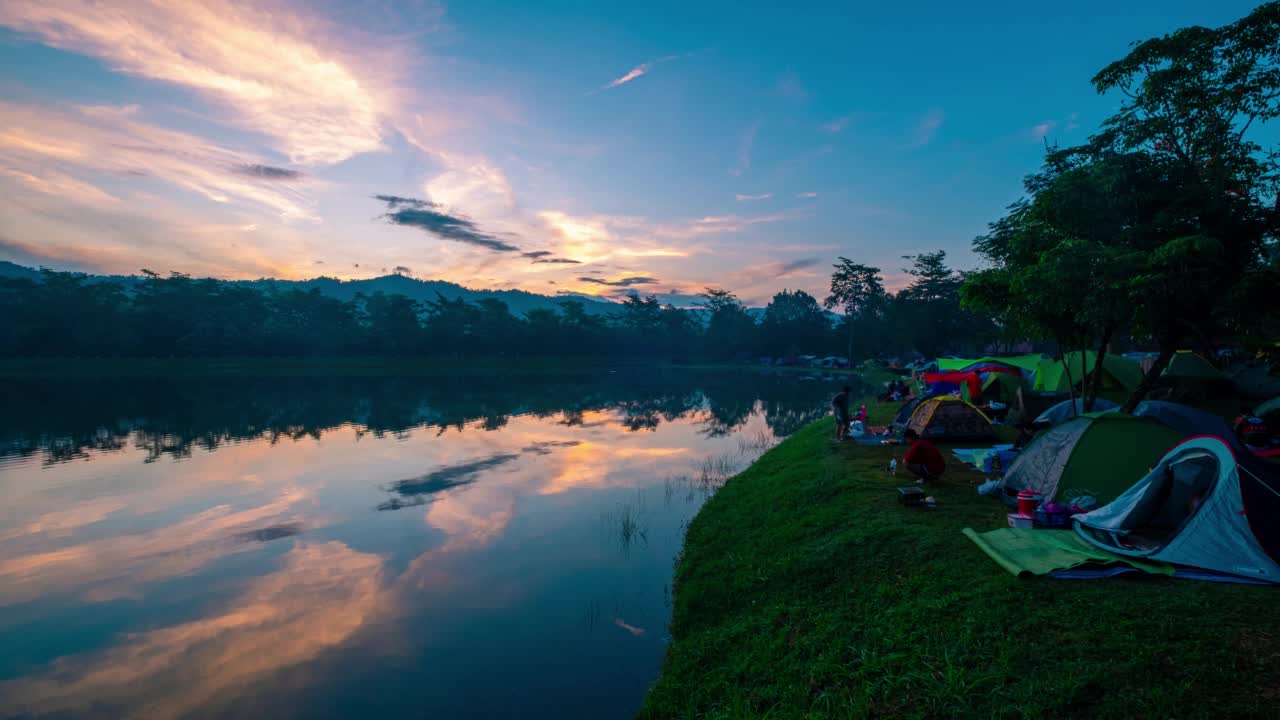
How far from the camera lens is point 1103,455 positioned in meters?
9.58

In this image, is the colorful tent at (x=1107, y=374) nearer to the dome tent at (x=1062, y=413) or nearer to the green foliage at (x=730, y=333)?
the dome tent at (x=1062, y=413)

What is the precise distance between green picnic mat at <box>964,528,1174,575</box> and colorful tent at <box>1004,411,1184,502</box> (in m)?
1.67

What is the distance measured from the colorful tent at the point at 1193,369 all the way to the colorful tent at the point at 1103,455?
57.7ft

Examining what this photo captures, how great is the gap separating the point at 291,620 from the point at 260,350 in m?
82.3

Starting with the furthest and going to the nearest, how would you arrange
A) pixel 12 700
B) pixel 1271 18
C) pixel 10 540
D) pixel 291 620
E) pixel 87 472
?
pixel 87 472 < pixel 10 540 < pixel 1271 18 < pixel 291 620 < pixel 12 700

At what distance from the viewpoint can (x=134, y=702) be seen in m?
7.12

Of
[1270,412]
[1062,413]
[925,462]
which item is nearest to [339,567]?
[925,462]

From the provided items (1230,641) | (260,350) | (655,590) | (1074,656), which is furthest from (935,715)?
(260,350)

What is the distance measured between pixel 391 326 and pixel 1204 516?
9195cm

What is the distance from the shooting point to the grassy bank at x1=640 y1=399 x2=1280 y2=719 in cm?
465

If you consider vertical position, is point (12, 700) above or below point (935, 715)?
below

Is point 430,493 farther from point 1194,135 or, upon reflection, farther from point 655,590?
point 1194,135

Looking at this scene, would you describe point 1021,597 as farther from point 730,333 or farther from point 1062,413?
point 730,333

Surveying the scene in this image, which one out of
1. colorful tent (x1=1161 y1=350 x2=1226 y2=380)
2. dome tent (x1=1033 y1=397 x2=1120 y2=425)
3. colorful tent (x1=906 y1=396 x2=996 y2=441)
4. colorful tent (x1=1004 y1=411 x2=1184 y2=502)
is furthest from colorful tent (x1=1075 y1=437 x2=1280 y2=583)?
colorful tent (x1=1161 y1=350 x2=1226 y2=380)
